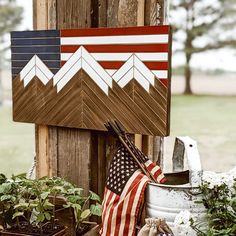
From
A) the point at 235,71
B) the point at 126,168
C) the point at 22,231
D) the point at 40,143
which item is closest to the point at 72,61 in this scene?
the point at 40,143

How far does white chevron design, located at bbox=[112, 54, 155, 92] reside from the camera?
1.89 meters

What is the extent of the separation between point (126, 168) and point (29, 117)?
27.7 inches

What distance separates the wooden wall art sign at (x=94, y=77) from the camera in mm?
1876

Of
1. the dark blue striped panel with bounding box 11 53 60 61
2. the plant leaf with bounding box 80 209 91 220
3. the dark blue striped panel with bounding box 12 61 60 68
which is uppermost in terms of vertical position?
the dark blue striped panel with bounding box 11 53 60 61

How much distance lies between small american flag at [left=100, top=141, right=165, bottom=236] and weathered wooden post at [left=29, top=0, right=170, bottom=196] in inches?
12.9

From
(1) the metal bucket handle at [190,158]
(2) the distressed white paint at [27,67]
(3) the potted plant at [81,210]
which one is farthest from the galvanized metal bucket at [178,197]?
(2) the distressed white paint at [27,67]

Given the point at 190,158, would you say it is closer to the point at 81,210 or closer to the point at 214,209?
the point at 214,209

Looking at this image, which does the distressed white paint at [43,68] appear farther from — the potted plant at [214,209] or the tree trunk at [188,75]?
the tree trunk at [188,75]

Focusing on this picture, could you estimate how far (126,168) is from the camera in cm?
172

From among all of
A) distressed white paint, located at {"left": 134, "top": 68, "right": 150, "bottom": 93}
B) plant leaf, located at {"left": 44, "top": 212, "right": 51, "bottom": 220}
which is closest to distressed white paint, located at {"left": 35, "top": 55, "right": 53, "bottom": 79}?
distressed white paint, located at {"left": 134, "top": 68, "right": 150, "bottom": 93}

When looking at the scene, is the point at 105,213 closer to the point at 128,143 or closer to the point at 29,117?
the point at 128,143

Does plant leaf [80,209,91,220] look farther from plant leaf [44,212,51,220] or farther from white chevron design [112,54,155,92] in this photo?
white chevron design [112,54,155,92]

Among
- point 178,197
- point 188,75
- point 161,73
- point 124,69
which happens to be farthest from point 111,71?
point 188,75

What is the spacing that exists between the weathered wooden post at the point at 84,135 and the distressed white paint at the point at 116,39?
64mm
